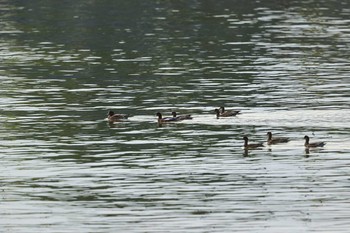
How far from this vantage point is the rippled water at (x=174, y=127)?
4341 cm

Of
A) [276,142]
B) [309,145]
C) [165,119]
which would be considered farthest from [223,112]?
[309,145]

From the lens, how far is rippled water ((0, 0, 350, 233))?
43406 millimetres

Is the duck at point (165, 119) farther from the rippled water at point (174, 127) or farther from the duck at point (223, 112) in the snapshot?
the duck at point (223, 112)

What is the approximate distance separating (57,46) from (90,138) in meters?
41.7

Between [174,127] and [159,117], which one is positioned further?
[159,117]

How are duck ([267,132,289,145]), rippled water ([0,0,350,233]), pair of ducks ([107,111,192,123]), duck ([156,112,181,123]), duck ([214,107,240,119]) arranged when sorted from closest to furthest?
rippled water ([0,0,350,233]) < duck ([267,132,289,145]) < duck ([156,112,181,123]) < pair of ducks ([107,111,192,123]) < duck ([214,107,240,119])

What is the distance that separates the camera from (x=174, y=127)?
201 ft

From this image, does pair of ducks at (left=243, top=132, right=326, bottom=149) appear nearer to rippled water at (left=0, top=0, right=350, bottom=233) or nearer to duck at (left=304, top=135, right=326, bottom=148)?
duck at (left=304, top=135, right=326, bottom=148)

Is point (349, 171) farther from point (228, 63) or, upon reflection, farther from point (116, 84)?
point (228, 63)

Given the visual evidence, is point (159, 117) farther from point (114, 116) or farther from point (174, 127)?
point (114, 116)

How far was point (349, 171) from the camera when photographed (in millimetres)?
49250

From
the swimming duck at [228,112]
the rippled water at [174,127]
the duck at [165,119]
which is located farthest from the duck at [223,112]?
the duck at [165,119]

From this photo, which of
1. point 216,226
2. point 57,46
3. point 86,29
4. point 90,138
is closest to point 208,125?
point 90,138

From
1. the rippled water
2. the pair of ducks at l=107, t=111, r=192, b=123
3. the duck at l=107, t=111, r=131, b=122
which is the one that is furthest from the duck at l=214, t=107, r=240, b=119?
the duck at l=107, t=111, r=131, b=122
